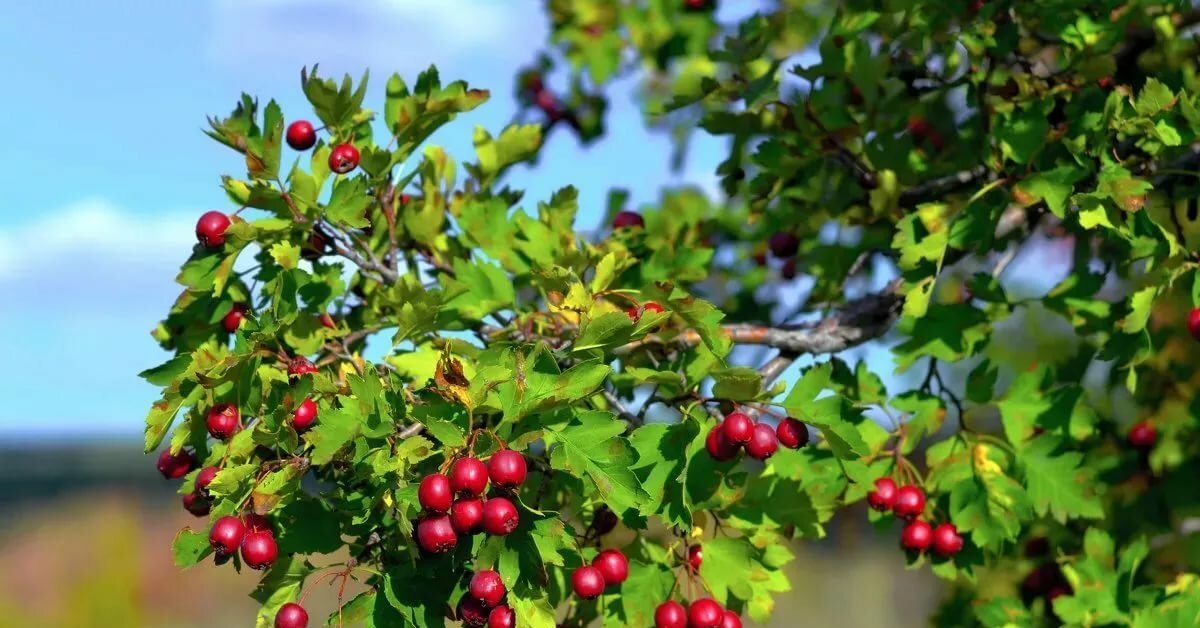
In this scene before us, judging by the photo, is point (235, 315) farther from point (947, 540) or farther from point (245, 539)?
point (947, 540)

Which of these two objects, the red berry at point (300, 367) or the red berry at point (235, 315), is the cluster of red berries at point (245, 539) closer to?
the red berry at point (300, 367)

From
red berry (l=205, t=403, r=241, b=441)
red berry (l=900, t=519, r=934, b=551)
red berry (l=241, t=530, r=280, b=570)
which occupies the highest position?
red berry (l=205, t=403, r=241, b=441)

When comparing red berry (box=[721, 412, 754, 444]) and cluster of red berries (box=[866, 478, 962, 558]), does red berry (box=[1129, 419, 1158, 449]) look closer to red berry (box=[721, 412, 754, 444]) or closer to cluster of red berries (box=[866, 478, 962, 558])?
cluster of red berries (box=[866, 478, 962, 558])

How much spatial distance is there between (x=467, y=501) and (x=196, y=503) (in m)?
0.68

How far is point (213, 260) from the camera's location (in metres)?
2.44

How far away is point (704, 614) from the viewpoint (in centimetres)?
237

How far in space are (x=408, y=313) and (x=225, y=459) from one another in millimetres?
416

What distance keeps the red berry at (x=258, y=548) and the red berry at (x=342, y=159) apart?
2.61 feet

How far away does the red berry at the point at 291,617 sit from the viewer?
83.8 inches

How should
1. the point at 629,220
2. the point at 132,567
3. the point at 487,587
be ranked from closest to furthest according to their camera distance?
the point at 487,587
the point at 629,220
the point at 132,567

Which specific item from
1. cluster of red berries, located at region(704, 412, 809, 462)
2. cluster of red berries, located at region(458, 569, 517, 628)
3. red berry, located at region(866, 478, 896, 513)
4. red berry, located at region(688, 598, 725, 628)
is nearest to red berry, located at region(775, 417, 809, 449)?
cluster of red berries, located at region(704, 412, 809, 462)

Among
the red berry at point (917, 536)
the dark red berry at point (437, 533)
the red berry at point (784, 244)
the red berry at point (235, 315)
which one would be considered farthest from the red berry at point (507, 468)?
the red berry at point (784, 244)

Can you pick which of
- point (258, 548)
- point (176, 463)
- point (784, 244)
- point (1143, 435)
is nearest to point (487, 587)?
point (258, 548)

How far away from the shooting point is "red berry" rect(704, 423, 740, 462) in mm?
2203
